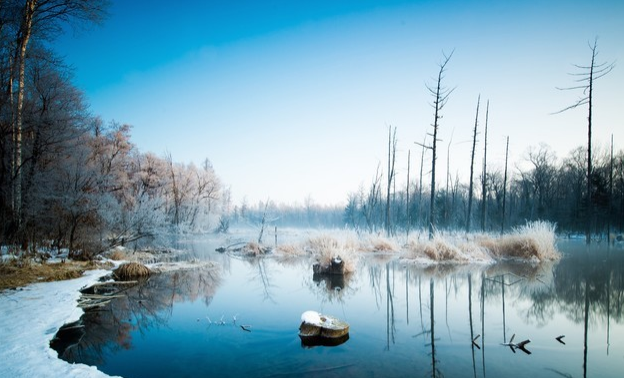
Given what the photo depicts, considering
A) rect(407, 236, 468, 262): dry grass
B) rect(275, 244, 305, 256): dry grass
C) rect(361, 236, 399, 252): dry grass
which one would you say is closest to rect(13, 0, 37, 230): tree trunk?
rect(275, 244, 305, 256): dry grass

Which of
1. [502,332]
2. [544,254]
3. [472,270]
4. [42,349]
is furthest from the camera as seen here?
[544,254]

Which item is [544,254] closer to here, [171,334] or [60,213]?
[171,334]

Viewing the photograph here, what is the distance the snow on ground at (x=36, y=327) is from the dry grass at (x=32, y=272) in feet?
1.44

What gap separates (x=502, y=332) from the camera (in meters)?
5.29

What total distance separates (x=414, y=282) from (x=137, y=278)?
371 inches

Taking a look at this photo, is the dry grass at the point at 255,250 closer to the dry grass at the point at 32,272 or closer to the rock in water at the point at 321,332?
the dry grass at the point at 32,272

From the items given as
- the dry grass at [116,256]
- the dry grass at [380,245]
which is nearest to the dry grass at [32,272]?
the dry grass at [116,256]

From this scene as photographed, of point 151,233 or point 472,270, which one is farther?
point 151,233

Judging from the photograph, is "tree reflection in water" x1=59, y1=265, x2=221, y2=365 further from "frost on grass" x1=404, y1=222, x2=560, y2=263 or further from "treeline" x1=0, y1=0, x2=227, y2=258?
"frost on grass" x1=404, y1=222, x2=560, y2=263

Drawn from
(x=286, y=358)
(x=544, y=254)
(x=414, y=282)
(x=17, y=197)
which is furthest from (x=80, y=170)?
(x=544, y=254)

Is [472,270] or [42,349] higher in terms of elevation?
[42,349]

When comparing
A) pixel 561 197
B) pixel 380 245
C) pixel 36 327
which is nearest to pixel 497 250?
pixel 380 245

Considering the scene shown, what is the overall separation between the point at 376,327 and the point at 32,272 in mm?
9127

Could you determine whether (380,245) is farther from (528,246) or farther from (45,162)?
(45,162)
